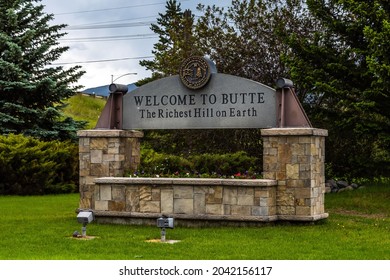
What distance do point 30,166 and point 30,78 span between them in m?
5.53

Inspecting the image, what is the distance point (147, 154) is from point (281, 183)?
474 inches

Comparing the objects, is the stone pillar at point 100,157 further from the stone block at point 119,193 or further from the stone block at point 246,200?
the stone block at point 246,200

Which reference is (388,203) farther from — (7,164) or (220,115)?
(7,164)

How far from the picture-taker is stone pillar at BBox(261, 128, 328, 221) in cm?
1519

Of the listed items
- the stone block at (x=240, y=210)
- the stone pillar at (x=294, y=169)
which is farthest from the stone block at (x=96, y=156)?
the stone pillar at (x=294, y=169)

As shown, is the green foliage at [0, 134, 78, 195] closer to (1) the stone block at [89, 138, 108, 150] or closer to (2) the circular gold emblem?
(1) the stone block at [89, 138, 108, 150]

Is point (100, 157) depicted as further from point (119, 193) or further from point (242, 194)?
point (242, 194)

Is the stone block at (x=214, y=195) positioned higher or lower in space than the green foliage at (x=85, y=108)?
lower

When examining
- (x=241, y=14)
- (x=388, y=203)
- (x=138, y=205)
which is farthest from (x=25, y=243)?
(x=241, y=14)

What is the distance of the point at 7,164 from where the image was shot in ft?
82.4

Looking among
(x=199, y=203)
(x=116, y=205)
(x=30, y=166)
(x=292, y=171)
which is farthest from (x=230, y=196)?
(x=30, y=166)

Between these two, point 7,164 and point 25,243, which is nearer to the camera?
point 25,243

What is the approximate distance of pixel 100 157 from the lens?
56.1 feet

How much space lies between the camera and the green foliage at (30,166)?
25.1 m
